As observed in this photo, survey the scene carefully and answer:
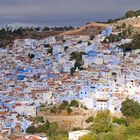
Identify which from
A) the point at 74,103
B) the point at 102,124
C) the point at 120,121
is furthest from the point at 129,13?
the point at 102,124

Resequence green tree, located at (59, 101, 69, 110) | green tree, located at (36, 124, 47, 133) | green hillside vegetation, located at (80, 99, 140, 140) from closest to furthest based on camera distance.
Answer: green hillside vegetation, located at (80, 99, 140, 140) < green tree, located at (36, 124, 47, 133) < green tree, located at (59, 101, 69, 110)

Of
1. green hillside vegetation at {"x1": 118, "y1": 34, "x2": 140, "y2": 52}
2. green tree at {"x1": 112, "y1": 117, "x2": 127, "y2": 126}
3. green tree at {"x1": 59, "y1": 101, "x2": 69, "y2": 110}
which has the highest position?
green hillside vegetation at {"x1": 118, "y1": 34, "x2": 140, "y2": 52}

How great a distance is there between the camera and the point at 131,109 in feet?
102

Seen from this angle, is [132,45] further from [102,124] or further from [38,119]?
[102,124]

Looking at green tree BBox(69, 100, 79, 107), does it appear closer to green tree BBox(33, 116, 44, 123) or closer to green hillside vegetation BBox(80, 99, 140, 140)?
green tree BBox(33, 116, 44, 123)

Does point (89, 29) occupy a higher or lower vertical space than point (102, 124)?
higher

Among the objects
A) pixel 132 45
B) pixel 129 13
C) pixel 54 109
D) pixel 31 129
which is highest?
pixel 129 13

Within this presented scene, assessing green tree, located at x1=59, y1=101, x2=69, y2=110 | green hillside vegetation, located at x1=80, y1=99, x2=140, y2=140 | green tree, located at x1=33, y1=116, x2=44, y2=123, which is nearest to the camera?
green hillside vegetation, located at x1=80, y1=99, x2=140, y2=140

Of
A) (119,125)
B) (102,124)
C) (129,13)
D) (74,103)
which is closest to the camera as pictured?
(102,124)

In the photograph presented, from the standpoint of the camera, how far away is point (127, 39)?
163ft

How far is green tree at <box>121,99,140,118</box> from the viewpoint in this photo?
30.9m

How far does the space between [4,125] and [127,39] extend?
20861mm

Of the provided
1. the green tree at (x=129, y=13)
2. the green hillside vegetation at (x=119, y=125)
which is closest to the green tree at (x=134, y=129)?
the green hillside vegetation at (x=119, y=125)

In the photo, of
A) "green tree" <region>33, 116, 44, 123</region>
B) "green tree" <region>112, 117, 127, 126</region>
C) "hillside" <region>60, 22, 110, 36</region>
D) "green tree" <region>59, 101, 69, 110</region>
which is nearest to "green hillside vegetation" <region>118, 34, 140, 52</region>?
"hillside" <region>60, 22, 110, 36</region>
